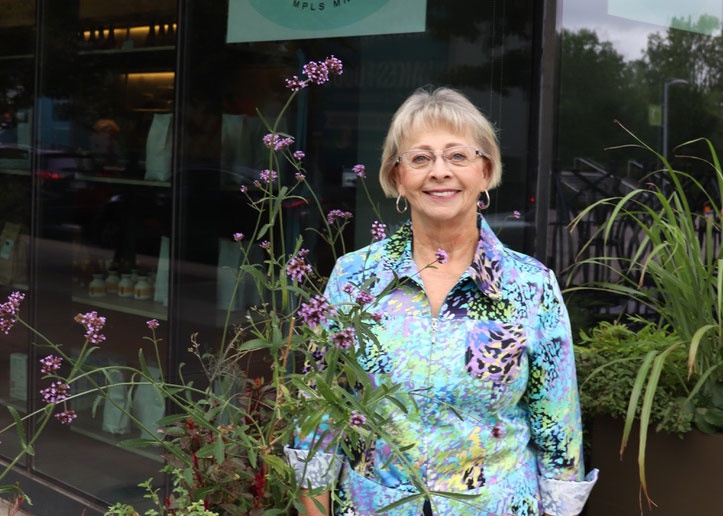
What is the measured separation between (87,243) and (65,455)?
1.01 metres

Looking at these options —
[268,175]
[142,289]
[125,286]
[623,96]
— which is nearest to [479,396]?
[268,175]

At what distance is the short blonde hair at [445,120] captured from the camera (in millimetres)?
2480

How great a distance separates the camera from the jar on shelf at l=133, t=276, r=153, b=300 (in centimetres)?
497

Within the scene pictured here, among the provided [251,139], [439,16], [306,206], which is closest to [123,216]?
[251,139]

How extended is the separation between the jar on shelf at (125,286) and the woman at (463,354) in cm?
270

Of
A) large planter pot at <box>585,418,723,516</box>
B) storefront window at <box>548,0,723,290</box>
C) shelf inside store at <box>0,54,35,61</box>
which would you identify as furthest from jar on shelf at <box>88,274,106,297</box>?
large planter pot at <box>585,418,723,516</box>

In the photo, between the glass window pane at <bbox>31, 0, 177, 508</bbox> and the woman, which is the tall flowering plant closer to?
the woman

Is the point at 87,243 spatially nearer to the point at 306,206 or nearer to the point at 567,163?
the point at 306,206

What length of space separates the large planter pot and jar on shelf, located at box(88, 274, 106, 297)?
9.23ft

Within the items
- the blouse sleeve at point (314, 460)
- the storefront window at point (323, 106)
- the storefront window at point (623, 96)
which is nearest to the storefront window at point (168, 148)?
the storefront window at point (323, 106)

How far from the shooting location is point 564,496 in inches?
98.3

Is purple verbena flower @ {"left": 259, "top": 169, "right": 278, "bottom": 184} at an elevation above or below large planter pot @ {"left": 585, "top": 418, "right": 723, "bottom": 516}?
above

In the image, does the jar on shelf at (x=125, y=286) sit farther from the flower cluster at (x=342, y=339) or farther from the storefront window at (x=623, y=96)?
the flower cluster at (x=342, y=339)

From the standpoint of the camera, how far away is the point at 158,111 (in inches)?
187
